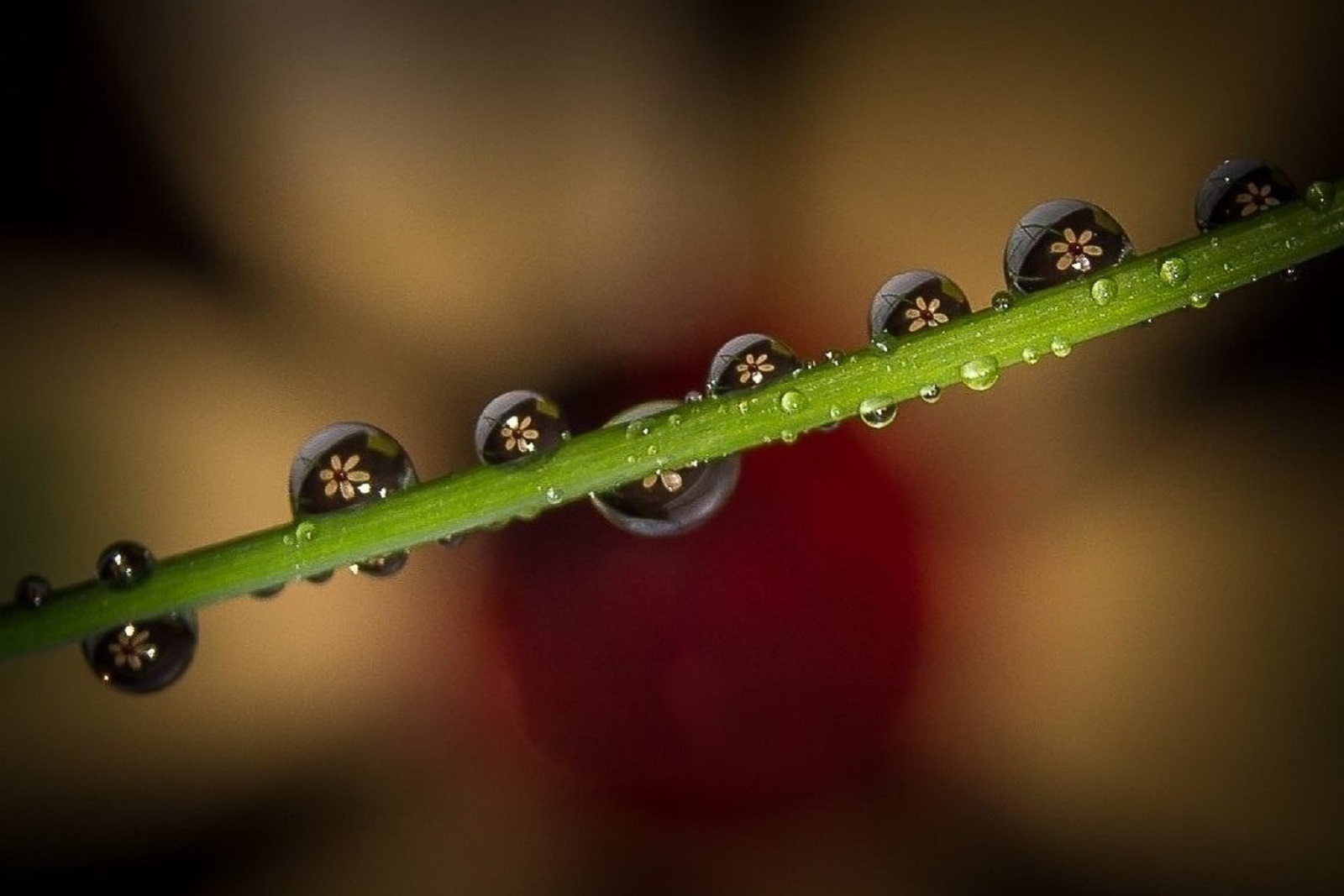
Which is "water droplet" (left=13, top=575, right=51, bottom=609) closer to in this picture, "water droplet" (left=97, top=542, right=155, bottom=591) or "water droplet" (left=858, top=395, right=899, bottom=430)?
"water droplet" (left=97, top=542, right=155, bottom=591)

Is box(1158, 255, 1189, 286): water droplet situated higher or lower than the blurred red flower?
lower

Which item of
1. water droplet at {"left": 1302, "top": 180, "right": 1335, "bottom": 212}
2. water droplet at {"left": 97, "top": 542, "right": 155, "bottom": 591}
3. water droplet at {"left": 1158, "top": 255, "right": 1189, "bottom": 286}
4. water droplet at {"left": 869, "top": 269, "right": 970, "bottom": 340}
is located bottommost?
water droplet at {"left": 1158, "top": 255, "right": 1189, "bottom": 286}

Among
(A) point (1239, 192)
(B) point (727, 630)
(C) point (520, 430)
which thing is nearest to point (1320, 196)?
(A) point (1239, 192)

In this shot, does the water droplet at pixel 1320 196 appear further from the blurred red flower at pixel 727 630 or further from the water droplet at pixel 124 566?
the blurred red flower at pixel 727 630

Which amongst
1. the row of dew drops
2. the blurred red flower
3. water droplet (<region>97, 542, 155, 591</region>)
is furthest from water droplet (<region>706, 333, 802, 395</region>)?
the blurred red flower

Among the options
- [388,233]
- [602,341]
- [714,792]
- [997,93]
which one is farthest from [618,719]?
[997,93]

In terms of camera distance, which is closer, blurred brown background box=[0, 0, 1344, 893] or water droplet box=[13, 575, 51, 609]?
water droplet box=[13, 575, 51, 609]

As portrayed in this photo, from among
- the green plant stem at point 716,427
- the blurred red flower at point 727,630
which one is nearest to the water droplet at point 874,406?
the green plant stem at point 716,427

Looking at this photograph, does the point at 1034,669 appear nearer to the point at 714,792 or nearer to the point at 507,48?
the point at 714,792
